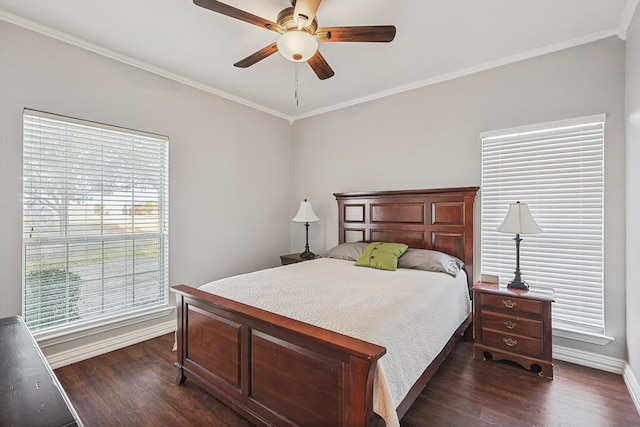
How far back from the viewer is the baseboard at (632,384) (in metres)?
2.02

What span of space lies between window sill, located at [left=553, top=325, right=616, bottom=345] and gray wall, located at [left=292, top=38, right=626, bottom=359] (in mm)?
51

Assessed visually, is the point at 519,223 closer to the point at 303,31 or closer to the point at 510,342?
the point at 510,342

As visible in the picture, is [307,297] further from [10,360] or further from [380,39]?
[380,39]

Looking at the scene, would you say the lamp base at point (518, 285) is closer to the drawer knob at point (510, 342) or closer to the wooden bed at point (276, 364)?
the drawer knob at point (510, 342)

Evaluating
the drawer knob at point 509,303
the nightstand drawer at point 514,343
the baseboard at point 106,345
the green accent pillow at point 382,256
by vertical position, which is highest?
the green accent pillow at point 382,256

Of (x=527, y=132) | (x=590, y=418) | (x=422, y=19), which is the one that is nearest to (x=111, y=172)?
(x=422, y=19)

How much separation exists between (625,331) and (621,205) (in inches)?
39.2

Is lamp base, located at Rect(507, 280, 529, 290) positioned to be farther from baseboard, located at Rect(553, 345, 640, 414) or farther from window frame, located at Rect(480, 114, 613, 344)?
baseboard, located at Rect(553, 345, 640, 414)

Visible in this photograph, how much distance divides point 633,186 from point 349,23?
7.89 feet

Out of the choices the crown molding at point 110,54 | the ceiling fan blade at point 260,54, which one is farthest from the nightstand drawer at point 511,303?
the crown molding at point 110,54

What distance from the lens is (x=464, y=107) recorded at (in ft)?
10.5

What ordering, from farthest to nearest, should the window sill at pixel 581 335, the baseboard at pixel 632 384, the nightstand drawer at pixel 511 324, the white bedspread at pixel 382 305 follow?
1. the window sill at pixel 581 335
2. the nightstand drawer at pixel 511 324
3. the baseboard at pixel 632 384
4. the white bedspread at pixel 382 305

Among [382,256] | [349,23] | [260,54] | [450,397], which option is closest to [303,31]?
[260,54]

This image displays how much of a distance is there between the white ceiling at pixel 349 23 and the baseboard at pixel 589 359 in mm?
2611
